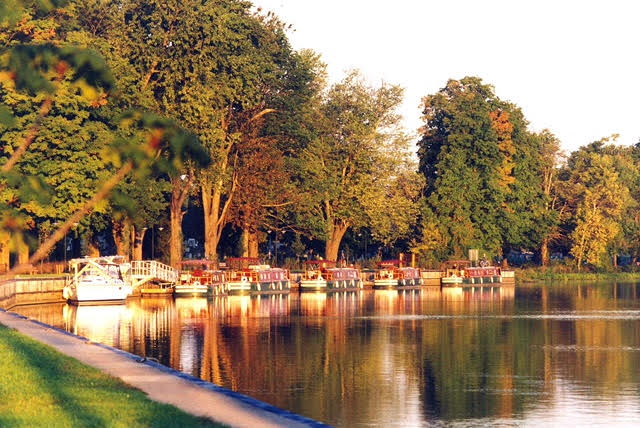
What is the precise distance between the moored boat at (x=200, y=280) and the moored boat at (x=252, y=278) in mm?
1937

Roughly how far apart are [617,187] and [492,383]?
109952mm

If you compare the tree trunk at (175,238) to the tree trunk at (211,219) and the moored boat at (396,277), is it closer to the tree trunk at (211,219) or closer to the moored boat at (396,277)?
the tree trunk at (211,219)

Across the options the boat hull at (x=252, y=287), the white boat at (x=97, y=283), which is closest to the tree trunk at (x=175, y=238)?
the boat hull at (x=252, y=287)

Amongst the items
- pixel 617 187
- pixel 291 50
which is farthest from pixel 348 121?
pixel 617 187

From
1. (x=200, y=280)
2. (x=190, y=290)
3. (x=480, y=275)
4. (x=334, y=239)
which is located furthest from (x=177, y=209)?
(x=480, y=275)

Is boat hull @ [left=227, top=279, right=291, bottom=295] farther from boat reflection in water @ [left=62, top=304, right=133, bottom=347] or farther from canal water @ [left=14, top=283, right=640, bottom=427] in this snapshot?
boat reflection in water @ [left=62, top=304, right=133, bottom=347]

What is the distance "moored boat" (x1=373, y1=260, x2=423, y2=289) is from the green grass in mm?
89806

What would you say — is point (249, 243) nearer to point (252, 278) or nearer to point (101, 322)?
point (252, 278)

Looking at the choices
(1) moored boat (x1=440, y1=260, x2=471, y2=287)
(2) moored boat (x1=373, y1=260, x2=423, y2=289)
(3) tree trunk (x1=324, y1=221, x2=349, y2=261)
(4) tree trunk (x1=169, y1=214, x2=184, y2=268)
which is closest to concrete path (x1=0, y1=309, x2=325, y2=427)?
(4) tree trunk (x1=169, y1=214, x2=184, y2=268)

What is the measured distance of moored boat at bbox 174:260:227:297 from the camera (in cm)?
9400

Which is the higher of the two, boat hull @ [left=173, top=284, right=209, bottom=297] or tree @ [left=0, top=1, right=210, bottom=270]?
tree @ [left=0, top=1, right=210, bottom=270]

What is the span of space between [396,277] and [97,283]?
4804 cm

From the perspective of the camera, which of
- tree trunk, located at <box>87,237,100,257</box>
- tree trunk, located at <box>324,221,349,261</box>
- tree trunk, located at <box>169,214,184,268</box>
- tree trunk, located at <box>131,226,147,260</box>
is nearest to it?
tree trunk, located at <box>87,237,100,257</box>

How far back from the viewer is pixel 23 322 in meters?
49.5
